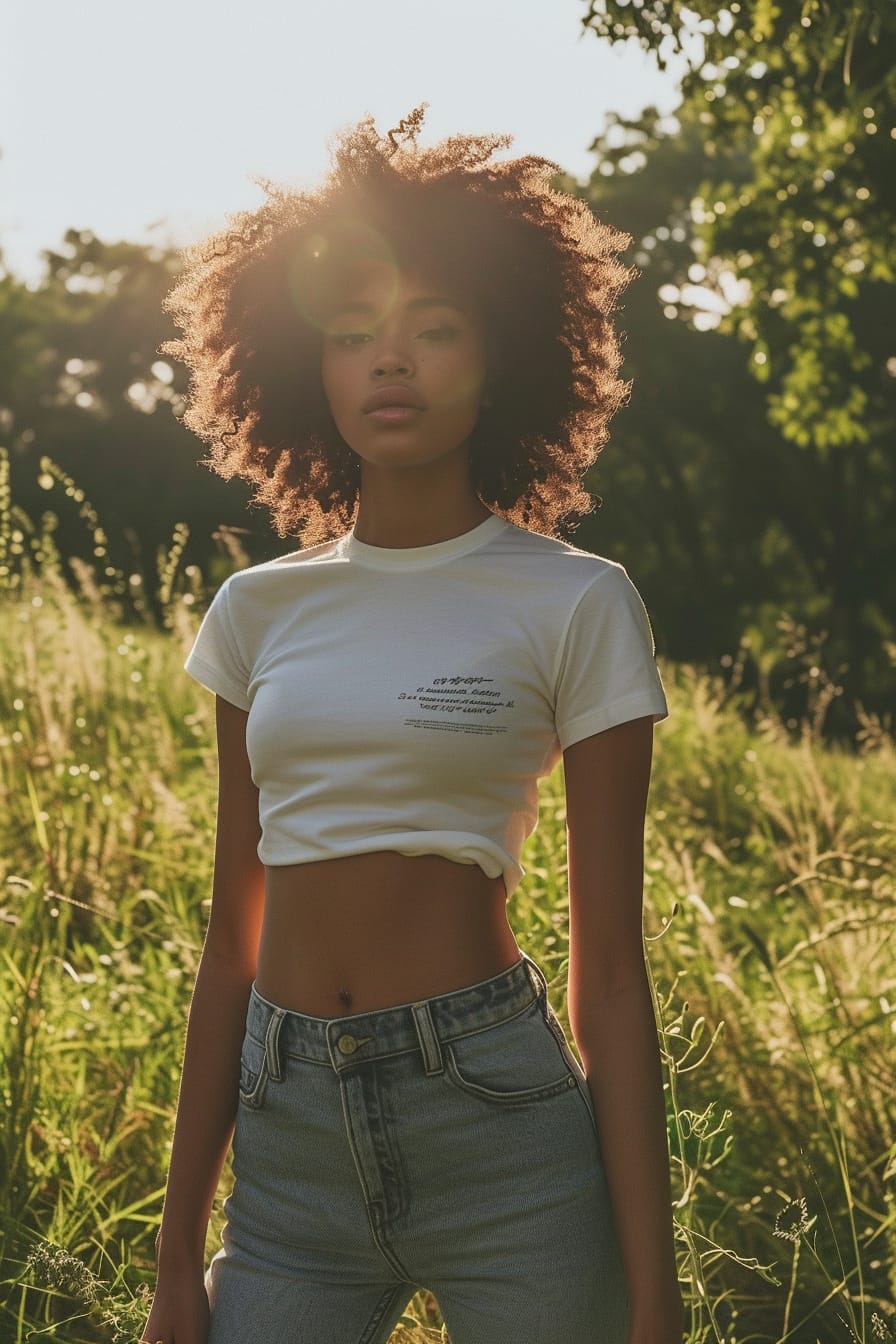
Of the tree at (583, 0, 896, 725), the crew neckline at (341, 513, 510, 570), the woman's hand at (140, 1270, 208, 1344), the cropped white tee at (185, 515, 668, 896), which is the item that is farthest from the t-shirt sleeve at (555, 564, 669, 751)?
the tree at (583, 0, 896, 725)

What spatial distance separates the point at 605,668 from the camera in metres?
1.74

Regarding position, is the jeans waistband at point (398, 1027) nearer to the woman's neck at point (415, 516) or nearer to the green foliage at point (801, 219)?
the woman's neck at point (415, 516)

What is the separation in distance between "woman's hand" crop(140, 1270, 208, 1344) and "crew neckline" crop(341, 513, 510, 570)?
1004mm

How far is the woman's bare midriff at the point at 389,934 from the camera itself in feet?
5.62

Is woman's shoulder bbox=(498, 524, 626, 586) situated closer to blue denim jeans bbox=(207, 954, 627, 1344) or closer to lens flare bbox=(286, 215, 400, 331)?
lens flare bbox=(286, 215, 400, 331)

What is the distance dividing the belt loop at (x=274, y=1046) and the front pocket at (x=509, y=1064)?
0.23 metres

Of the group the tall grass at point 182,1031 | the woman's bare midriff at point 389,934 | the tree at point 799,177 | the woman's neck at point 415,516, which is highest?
the tree at point 799,177

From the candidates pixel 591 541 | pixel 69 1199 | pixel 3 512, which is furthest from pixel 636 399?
pixel 69 1199

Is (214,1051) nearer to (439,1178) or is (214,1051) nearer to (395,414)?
(439,1178)

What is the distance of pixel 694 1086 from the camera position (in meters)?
3.65

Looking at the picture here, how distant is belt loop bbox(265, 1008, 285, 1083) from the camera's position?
1.74 metres

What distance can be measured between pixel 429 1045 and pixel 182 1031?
2.17 m

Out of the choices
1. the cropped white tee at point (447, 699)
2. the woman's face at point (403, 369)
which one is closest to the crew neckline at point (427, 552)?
the cropped white tee at point (447, 699)

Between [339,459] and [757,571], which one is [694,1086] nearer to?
[339,459]
